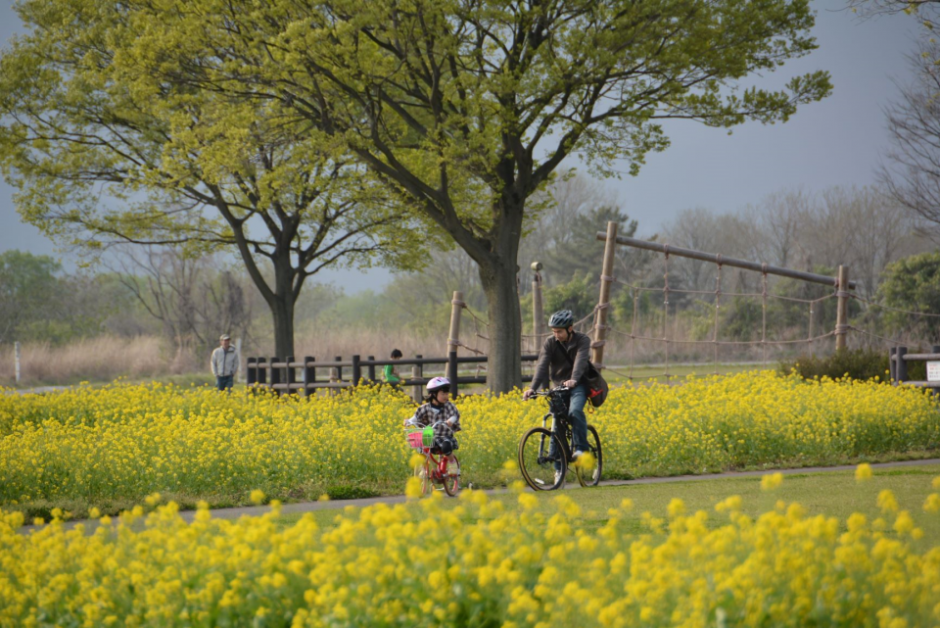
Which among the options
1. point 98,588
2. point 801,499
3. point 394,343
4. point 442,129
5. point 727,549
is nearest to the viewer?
point 727,549

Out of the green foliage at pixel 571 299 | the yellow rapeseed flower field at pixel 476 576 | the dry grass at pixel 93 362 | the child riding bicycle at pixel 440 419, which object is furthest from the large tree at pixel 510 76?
the green foliage at pixel 571 299

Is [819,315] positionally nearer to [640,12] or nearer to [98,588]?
[640,12]

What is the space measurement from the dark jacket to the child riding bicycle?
3.20 feet

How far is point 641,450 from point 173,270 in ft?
151

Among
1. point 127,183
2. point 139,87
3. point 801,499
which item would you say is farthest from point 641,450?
point 127,183

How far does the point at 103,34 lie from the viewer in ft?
80.0

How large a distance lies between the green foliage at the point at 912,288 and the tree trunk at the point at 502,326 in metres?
23.5

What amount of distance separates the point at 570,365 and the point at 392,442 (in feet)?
8.94

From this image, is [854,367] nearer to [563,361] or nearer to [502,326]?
[502,326]

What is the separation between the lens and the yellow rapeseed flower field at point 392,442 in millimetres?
11117

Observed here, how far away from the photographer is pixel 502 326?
19922 millimetres

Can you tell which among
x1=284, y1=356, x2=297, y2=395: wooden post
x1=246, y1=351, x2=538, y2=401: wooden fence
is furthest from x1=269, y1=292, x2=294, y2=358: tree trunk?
x1=284, y1=356, x2=297, y2=395: wooden post

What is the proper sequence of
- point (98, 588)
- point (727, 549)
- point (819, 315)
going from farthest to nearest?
point (819, 315)
point (98, 588)
point (727, 549)

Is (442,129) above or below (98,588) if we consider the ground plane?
above
